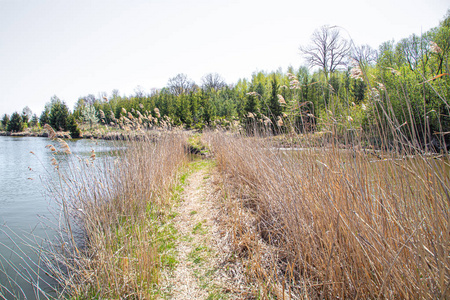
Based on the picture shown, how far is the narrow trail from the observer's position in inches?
90.8

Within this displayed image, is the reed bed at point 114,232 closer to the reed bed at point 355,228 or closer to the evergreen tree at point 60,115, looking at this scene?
the reed bed at point 355,228

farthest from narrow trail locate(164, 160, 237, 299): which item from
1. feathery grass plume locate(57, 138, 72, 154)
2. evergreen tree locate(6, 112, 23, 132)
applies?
evergreen tree locate(6, 112, 23, 132)

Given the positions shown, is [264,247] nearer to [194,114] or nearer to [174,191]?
[174,191]

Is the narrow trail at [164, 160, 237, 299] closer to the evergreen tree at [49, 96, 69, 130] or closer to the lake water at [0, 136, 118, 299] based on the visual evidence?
the lake water at [0, 136, 118, 299]

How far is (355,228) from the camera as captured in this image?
1479mm

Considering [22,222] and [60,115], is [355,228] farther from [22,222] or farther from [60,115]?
[60,115]

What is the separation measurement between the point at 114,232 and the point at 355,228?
2.43 metres

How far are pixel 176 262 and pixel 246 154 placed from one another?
2464 millimetres

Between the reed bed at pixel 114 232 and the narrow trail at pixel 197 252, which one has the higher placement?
the reed bed at pixel 114 232

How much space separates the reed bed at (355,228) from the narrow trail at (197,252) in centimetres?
33

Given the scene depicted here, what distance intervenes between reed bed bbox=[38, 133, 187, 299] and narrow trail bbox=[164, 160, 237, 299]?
191mm

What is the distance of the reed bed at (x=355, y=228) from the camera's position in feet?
4.06

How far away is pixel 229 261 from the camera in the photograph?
2.66 m

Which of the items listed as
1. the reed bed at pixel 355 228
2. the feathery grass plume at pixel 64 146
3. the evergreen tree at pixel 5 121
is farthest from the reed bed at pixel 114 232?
the evergreen tree at pixel 5 121
